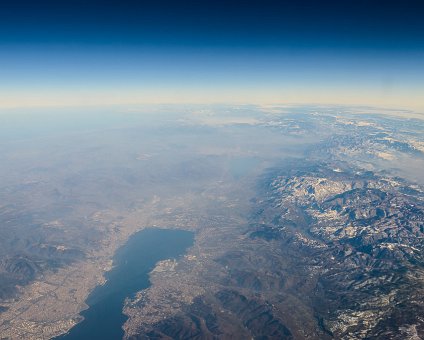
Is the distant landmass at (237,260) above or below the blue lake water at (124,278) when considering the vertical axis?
above

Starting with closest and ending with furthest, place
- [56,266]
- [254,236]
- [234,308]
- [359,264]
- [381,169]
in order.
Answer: [234,308], [359,264], [56,266], [254,236], [381,169]

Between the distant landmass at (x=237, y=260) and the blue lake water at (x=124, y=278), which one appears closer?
the distant landmass at (x=237, y=260)

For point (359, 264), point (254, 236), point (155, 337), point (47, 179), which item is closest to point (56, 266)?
point (155, 337)

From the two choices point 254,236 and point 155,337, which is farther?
point 254,236

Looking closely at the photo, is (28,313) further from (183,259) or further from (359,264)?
(359,264)

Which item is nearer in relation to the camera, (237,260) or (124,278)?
(124,278)

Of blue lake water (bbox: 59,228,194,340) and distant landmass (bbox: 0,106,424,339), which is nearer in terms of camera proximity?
distant landmass (bbox: 0,106,424,339)

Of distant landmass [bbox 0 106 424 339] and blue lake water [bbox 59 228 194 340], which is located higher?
distant landmass [bbox 0 106 424 339]

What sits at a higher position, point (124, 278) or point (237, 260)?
point (237, 260)
